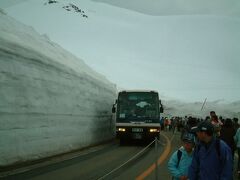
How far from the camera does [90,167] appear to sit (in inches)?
489

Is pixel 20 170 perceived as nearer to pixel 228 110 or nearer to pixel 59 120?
pixel 59 120

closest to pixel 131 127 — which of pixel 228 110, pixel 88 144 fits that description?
pixel 88 144

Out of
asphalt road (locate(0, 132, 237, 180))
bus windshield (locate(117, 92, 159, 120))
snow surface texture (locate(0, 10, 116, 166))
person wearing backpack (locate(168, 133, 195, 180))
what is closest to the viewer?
person wearing backpack (locate(168, 133, 195, 180))

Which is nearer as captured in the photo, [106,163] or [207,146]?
[207,146]

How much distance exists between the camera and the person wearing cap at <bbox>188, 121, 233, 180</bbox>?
4445 mm

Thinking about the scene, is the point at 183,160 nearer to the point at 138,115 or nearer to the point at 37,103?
the point at 37,103

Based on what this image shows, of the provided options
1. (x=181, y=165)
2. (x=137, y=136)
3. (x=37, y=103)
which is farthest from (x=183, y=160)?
(x=137, y=136)

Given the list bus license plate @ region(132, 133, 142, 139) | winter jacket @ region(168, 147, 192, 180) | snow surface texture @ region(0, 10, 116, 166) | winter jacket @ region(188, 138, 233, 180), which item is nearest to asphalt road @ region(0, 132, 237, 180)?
snow surface texture @ region(0, 10, 116, 166)

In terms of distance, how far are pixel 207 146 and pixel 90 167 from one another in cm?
827

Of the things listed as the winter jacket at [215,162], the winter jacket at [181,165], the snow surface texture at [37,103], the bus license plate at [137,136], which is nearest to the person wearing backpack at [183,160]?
the winter jacket at [181,165]

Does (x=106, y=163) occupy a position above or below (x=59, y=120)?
below

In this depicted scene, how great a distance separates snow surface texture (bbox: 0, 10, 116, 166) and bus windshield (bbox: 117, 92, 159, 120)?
6.02ft

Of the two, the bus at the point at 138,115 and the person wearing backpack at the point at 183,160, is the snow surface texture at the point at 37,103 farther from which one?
the person wearing backpack at the point at 183,160

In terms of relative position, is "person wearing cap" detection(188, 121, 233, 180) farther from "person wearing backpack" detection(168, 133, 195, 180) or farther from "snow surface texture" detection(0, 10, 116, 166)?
"snow surface texture" detection(0, 10, 116, 166)
